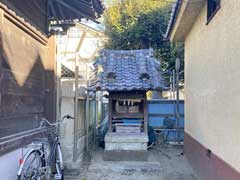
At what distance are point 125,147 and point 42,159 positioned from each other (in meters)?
3.94

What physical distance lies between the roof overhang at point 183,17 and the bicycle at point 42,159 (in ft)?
12.3

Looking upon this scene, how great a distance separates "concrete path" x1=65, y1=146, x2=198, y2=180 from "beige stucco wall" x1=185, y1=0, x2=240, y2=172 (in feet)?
3.06

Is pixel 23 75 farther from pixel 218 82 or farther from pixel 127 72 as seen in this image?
pixel 127 72

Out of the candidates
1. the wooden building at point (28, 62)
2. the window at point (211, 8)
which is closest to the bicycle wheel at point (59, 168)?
the wooden building at point (28, 62)

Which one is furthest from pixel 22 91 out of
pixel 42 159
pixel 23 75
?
Answer: pixel 42 159

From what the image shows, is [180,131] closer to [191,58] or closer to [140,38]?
[191,58]

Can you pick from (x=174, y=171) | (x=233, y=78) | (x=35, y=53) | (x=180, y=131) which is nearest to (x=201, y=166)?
(x=174, y=171)

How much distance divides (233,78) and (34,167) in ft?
10.4

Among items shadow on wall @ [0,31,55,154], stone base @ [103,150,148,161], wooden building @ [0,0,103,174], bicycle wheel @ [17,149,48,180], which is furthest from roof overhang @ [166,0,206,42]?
bicycle wheel @ [17,149,48,180]

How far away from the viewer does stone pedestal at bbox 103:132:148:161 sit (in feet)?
28.6

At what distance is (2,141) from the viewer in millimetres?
4113

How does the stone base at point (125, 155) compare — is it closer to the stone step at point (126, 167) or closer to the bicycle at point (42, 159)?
the stone step at point (126, 167)

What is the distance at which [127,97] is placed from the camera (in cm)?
930

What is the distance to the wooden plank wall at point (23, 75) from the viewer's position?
4.27 m
